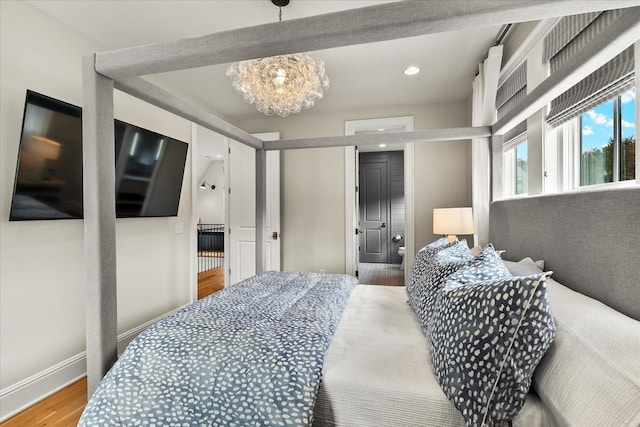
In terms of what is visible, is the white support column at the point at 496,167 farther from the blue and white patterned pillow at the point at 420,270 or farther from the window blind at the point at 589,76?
the blue and white patterned pillow at the point at 420,270

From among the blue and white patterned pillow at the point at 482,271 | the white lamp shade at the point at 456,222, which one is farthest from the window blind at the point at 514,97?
the blue and white patterned pillow at the point at 482,271

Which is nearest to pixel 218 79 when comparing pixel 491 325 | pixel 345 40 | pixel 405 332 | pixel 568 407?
pixel 345 40

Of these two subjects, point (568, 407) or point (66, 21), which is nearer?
point (568, 407)

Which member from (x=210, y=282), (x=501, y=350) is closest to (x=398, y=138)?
(x=501, y=350)

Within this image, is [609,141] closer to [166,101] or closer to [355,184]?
[166,101]

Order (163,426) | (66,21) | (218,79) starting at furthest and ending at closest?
(218,79)
(66,21)
(163,426)

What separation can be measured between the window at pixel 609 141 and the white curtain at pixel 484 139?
54 centimetres

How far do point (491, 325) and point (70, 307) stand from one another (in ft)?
8.92

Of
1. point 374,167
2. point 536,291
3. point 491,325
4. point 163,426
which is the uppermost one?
point 374,167

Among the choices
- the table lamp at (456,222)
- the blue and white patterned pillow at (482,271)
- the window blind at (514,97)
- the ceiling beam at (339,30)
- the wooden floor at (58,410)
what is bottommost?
the wooden floor at (58,410)

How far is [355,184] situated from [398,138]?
5.61 ft

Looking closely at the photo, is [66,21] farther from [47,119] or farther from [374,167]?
[374,167]

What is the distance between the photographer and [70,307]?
2.14 m

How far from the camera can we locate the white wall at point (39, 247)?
1777 millimetres
